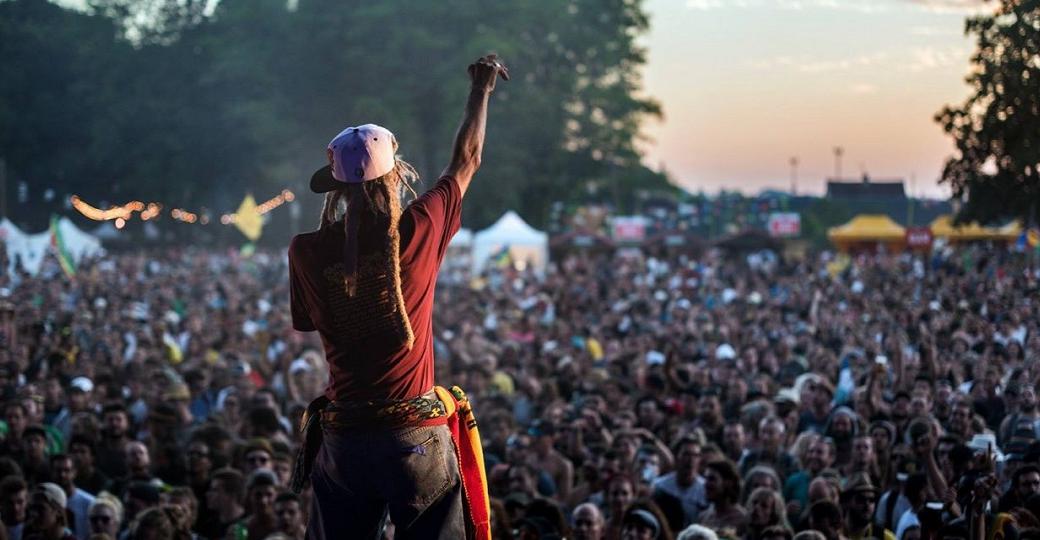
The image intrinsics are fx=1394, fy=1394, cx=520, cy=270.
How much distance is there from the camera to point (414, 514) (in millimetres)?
4199

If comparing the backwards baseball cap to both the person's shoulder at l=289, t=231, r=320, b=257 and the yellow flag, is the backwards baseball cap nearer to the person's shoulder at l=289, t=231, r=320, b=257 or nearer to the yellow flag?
the person's shoulder at l=289, t=231, r=320, b=257

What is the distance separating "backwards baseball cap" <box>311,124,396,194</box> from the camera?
13.7ft

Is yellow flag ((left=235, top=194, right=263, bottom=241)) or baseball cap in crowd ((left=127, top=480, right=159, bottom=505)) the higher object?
yellow flag ((left=235, top=194, right=263, bottom=241))

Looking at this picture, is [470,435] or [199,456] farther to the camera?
[199,456]

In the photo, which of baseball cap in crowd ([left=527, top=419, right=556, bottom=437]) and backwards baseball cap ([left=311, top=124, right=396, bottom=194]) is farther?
baseball cap in crowd ([left=527, top=419, right=556, bottom=437])

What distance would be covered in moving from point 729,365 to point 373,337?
33.6 ft

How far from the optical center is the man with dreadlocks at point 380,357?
4.19m

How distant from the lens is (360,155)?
13.7 feet

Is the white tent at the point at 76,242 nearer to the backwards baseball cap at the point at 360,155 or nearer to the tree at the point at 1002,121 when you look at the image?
the tree at the point at 1002,121

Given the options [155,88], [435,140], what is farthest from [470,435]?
[155,88]

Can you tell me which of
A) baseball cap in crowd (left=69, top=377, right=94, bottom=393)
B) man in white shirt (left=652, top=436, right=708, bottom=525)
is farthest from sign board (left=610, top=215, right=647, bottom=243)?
man in white shirt (left=652, top=436, right=708, bottom=525)

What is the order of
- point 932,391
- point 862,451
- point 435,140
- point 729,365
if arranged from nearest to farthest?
point 862,451 < point 932,391 < point 729,365 < point 435,140

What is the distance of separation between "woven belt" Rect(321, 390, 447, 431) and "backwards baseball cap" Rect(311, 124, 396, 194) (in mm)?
681

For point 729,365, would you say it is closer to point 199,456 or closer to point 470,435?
point 199,456
